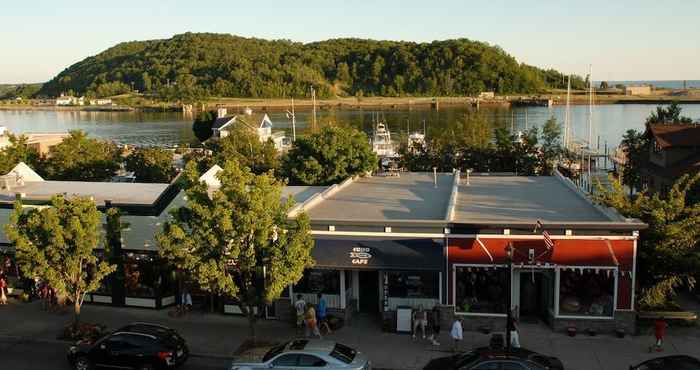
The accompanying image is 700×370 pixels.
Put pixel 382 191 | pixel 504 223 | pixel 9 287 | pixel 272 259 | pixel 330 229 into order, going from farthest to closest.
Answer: pixel 382 191
pixel 9 287
pixel 330 229
pixel 504 223
pixel 272 259

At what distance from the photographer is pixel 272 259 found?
1869 cm

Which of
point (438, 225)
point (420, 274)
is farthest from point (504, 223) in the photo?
point (420, 274)

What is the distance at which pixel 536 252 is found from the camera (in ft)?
65.4

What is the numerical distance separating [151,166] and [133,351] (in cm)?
2806

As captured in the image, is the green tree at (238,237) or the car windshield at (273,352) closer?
the car windshield at (273,352)

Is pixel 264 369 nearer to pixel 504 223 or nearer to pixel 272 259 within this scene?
pixel 272 259

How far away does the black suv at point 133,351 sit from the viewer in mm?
17734

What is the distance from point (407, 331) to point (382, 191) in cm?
867

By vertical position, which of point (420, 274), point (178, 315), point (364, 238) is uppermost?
point (364, 238)

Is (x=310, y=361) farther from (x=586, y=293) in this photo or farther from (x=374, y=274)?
(x=586, y=293)

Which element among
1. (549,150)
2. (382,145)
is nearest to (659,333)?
(549,150)

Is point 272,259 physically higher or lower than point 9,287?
higher

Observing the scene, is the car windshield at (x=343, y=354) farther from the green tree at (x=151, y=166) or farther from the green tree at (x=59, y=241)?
the green tree at (x=151, y=166)

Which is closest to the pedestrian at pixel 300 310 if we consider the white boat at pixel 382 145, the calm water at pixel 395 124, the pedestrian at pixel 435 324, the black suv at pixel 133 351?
the black suv at pixel 133 351
